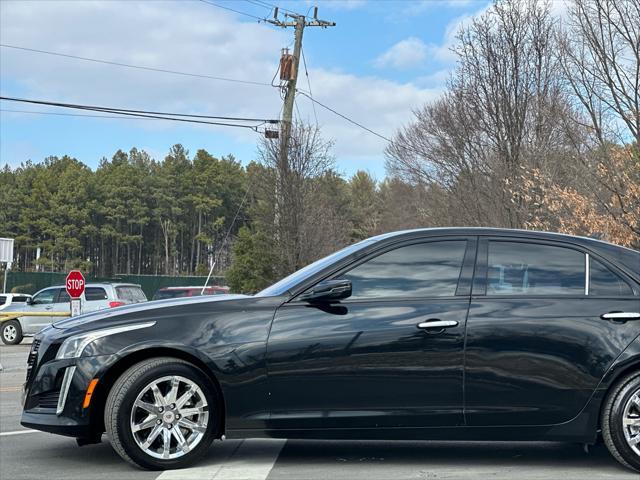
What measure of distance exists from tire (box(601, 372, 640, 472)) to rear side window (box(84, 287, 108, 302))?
20.1 meters

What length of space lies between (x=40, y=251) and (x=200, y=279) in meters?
38.5

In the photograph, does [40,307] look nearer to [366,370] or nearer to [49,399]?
[49,399]

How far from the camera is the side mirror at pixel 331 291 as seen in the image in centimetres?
562

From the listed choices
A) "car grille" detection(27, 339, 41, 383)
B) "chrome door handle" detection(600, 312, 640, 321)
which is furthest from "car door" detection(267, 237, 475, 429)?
"car grille" detection(27, 339, 41, 383)

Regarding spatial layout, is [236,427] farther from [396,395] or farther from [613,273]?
[613,273]

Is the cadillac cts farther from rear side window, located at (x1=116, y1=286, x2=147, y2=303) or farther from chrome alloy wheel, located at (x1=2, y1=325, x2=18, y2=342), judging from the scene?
chrome alloy wheel, located at (x1=2, y1=325, x2=18, y2=342)

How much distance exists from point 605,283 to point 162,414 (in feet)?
10.2

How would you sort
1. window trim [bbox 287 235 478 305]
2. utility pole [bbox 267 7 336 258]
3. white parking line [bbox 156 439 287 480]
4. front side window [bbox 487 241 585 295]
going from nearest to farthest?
white parking line [bbox 156 439 287 480], window trim [bbox 287 235 478 305], front side window [bbox 487 241 585 295], utility pole [bbox 267 7 336 258]

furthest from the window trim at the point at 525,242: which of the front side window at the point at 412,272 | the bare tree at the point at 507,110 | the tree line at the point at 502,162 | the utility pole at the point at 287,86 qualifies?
the utility pole at the point at 287,86

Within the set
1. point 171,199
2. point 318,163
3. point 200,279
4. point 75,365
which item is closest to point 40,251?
point 171,199

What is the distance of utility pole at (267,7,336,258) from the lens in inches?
1271

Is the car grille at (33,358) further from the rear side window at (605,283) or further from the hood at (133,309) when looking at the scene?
the rear side window at (605,283)

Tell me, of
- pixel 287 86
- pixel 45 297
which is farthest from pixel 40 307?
pixel 287 86

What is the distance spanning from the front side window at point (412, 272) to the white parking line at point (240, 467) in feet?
4.30
